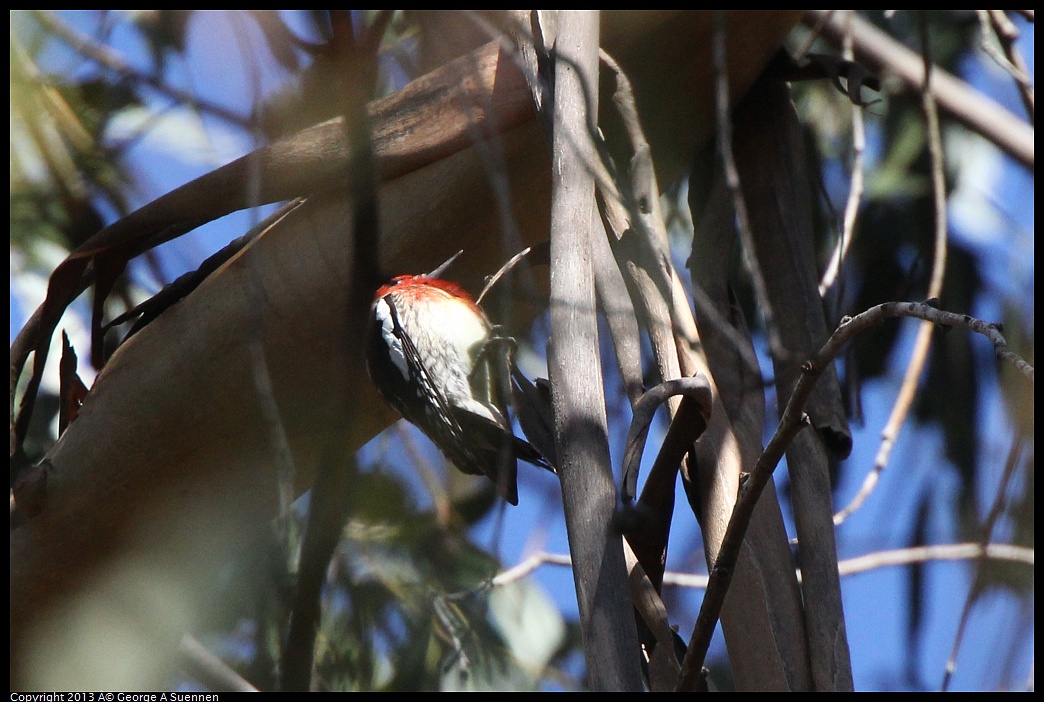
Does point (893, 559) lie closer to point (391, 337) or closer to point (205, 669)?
point (391, 337)

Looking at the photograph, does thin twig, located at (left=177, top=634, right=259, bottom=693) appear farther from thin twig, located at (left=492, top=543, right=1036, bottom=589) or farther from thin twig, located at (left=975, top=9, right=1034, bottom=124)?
thin twig, located at (left=975, top=9, right=1034, bottom=124)

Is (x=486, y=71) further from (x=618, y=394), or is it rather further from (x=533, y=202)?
(x=618, y=394)

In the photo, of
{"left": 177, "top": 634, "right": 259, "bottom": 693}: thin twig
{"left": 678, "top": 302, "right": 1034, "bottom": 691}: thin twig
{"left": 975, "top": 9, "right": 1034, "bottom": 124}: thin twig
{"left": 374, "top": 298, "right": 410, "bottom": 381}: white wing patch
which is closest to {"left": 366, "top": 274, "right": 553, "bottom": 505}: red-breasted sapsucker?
{"left": 374, "top": 298, "right": 410, "bottom": 381}: white wing patch

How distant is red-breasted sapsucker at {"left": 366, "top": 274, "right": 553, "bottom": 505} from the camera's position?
1.93 metres

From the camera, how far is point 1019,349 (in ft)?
6.17

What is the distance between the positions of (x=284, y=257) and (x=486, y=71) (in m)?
0.45

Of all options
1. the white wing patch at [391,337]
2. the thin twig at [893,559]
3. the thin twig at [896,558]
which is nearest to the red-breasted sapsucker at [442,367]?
the white wing patch at [391,337]

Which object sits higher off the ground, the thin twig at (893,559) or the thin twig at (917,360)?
the thin twig at (917,360)

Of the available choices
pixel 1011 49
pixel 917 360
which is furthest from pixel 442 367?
pixel 1011 49

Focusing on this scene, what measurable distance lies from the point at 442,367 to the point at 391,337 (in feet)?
0.56

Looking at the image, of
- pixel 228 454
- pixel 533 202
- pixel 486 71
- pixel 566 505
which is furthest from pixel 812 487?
pixel 228 454

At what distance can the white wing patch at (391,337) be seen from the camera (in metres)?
2.13

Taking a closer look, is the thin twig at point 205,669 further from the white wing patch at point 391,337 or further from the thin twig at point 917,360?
the thin twig at point 917,360

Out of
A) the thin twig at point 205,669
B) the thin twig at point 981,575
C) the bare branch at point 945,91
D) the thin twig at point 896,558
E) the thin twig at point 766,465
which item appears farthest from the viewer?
the bare branch at point 945,91
